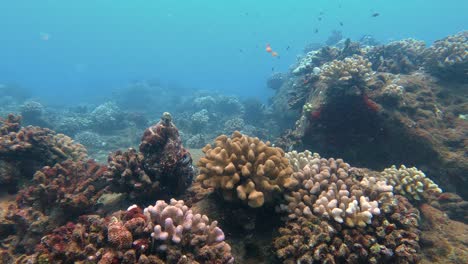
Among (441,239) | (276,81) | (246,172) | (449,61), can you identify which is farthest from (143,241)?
(276,81)

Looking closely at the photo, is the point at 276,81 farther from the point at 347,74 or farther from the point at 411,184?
the point at 411,184

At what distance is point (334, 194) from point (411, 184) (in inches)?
105

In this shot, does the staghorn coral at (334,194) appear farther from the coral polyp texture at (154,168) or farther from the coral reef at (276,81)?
the coral reef at (276,81)

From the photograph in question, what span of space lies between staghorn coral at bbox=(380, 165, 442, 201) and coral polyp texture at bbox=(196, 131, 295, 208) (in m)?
2.92

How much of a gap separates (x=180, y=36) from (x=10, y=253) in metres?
178

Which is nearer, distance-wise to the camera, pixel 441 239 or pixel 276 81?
pixel 441 239

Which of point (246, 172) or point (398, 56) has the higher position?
point (398, 56)

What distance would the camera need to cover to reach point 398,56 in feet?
48.8

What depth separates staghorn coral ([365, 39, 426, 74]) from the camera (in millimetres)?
13820

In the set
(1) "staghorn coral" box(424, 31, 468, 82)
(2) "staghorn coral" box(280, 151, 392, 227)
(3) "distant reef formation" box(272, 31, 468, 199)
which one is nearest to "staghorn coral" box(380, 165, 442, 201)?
(2) "staghorn coral" box(280, 151, 392, 227)

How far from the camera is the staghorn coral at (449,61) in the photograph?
1147 centimetres

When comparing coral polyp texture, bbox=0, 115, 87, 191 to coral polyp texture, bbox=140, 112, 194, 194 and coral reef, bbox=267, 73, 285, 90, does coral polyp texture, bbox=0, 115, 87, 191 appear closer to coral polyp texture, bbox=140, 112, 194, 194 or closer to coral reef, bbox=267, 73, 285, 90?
coral polyp texture, bbox=140, 112, 194, 194

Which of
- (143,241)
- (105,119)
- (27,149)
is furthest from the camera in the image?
(105,119)

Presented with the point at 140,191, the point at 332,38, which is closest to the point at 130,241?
the point at 140,191
